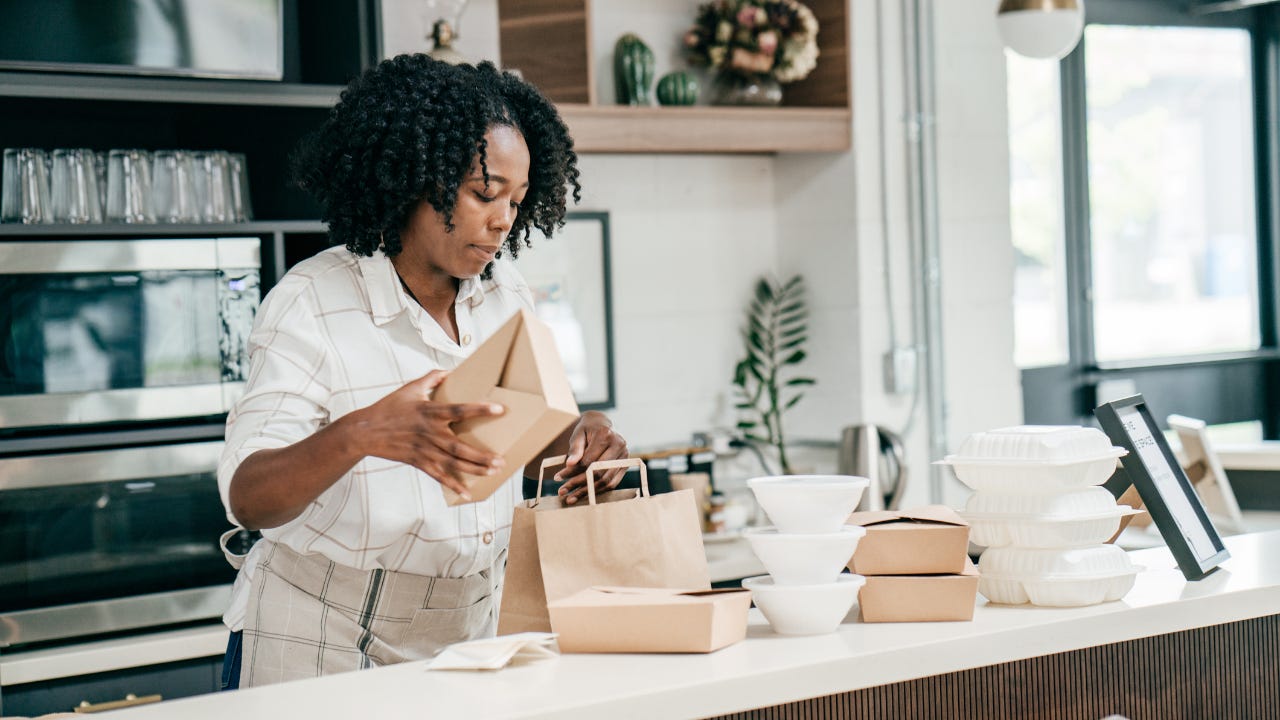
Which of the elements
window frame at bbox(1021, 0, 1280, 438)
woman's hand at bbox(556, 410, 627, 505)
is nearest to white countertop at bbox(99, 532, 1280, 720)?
woman's hand at bbox(556, 410, 627, 505)

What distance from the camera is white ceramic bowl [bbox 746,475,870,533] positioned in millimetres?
1524

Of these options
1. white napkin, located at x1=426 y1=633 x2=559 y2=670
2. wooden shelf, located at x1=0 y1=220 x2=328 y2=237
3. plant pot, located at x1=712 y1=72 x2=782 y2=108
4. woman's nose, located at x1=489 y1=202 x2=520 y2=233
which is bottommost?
white napkin, located at x1=426 y1=633 x2=559 y2=670

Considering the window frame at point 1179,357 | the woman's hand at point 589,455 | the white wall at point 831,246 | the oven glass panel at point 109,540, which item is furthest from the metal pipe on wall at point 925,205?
the woman's hand at point 589,455

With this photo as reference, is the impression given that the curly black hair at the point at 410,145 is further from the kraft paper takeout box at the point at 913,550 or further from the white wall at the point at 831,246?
the white wall at the point at 831,246

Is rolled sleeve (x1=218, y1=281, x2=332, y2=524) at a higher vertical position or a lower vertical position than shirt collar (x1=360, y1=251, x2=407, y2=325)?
lower

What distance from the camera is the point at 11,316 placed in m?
2.61

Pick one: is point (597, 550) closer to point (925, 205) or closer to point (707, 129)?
point (707, 129)

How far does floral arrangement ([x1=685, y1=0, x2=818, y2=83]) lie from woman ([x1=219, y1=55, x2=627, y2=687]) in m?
1.99

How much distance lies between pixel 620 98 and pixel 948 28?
3.51 feet

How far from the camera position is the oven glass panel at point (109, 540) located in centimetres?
264

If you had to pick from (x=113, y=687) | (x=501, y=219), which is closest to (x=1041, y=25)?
(x=501, y=219)

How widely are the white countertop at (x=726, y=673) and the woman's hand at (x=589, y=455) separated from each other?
251 mm

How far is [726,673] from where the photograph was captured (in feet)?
4.60

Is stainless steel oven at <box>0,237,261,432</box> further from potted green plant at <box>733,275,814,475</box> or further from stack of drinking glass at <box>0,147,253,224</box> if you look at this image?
potted green plant at <box>733,275,814,475</box>
